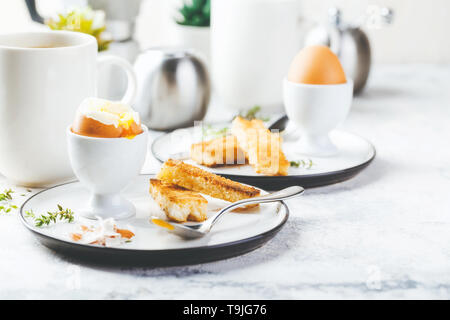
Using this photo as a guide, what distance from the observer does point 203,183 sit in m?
0.98

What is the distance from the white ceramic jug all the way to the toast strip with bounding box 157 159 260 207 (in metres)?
0.66

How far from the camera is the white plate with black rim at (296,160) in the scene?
3.63 ft

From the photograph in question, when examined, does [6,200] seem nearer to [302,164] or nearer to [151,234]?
[151,234]

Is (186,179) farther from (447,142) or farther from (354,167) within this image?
(447,142)

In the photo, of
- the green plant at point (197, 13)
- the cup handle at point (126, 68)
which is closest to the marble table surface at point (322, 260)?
the cup handle at point (126, 68)

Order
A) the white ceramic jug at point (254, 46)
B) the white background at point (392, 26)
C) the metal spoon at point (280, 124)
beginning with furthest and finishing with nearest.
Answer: the white background at point (392, 26), the white ceramic jug at point (254, 46), the metal spoon at point (280, 124)

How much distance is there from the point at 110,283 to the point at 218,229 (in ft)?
0.57

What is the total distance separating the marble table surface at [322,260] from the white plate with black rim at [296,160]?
0.10ft

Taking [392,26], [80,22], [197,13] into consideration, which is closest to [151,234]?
[80,22]

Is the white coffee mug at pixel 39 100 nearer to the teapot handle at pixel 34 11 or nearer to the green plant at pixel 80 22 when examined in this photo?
the green plant at pixel 80 22

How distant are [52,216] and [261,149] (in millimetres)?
408

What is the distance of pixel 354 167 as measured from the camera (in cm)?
116

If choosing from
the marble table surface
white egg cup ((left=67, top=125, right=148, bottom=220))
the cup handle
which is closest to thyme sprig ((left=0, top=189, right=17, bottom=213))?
the marble table surface
